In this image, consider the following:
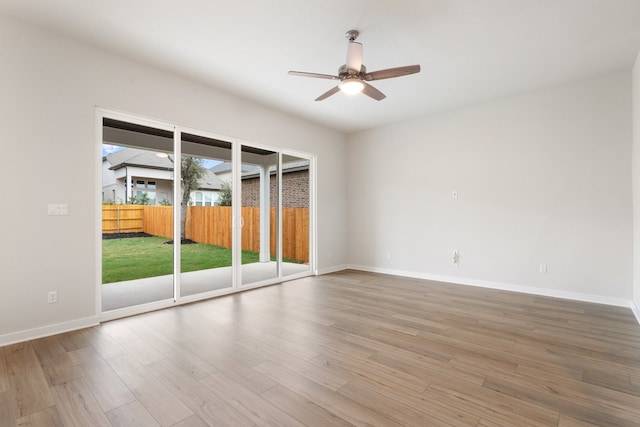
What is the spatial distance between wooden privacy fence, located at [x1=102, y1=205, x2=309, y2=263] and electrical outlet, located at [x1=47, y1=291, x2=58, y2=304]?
2.53ft

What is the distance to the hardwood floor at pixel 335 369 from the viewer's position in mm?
1764

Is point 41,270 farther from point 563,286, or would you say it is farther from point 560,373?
point 563,286

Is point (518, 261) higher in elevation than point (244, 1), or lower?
lower

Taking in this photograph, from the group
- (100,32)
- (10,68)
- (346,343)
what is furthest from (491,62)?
(10,68)

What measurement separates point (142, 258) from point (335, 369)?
314cm

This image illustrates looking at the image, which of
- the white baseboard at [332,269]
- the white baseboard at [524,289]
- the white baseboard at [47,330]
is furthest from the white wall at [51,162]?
the white baseboard at [524,289]

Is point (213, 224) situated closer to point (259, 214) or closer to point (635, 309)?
point (259, 214)

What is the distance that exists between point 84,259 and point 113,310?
0.70 metres

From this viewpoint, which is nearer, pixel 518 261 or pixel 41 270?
pixel 41 270

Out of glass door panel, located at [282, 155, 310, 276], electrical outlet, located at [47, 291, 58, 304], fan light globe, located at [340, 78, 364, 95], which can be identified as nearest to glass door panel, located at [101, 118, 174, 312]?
electrical outlet, located at [47, 291, 58, 304]

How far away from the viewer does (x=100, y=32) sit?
3004 mm

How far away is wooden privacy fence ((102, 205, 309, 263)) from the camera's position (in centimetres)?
368

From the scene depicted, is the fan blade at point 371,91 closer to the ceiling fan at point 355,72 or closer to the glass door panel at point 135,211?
the ceiling fan at point 355,72

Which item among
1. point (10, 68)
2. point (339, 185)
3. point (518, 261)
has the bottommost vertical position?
point (518, 261)
